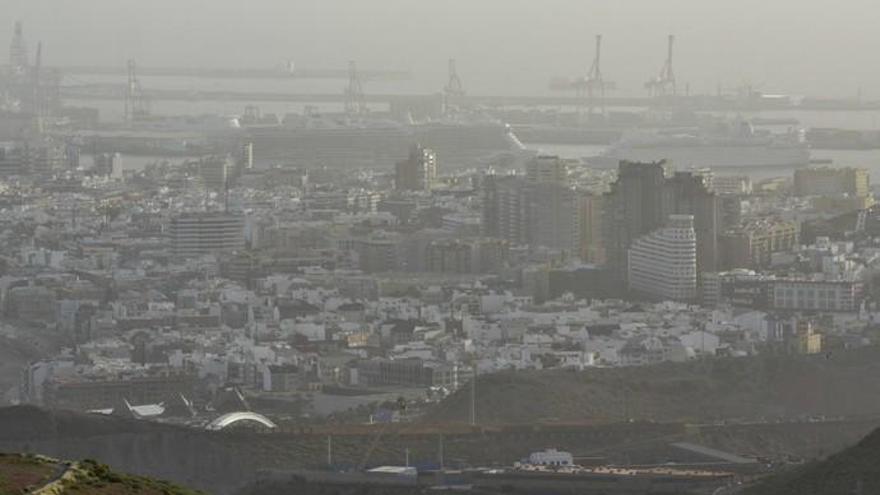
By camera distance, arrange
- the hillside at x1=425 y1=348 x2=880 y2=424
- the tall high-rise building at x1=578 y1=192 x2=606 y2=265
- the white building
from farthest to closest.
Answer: the tall high-rise building at x1=578 y1=192 x2=606 y2=265
the hillside at x1=425 y1=348 x2=880 y2=424
the white building

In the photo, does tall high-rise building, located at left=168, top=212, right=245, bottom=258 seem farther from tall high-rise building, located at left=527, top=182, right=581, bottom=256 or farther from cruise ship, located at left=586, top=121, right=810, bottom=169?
cruise ship, located at left=586, top=121, right=810, bottom=169

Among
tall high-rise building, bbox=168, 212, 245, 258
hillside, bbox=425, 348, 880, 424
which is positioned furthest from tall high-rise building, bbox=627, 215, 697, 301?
hillside, bbox=425, 348, 880, 424

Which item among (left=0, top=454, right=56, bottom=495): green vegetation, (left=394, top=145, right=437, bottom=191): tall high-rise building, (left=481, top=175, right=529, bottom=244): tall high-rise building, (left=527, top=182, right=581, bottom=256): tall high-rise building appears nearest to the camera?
(left=0, top=454, right=56, bottom=495): green vegetation

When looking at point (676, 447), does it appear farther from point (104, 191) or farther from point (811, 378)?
point (104, 191)

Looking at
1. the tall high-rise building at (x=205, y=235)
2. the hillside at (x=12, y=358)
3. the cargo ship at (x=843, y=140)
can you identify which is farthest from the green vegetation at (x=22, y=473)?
the cargo ship at (x=843, y=140)

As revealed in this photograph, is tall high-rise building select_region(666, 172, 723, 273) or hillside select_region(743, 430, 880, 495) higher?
hillside select_region(743, 430, 880, 495)

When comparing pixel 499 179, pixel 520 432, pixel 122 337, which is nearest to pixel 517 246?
pixel 499 179

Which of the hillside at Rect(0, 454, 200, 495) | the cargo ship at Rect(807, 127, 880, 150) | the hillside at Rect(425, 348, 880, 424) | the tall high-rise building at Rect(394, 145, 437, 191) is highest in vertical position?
the hillside at Rect(0, 454, 200, 495)

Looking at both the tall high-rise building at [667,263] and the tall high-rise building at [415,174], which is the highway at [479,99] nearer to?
the tall high-rise building at [415,174]

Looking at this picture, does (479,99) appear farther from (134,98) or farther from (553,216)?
(553,216)
